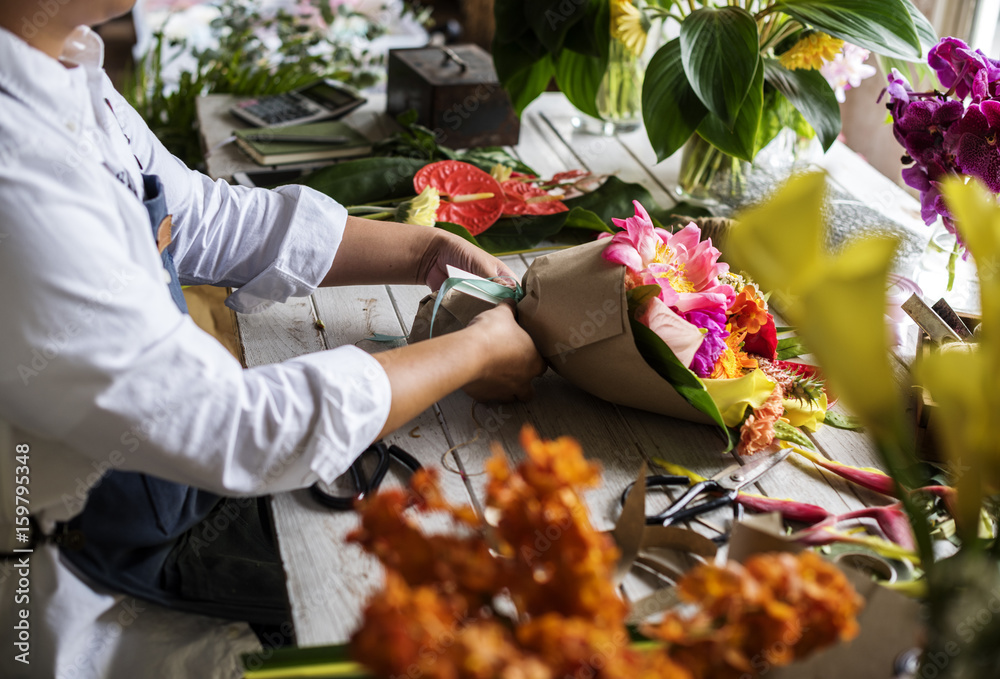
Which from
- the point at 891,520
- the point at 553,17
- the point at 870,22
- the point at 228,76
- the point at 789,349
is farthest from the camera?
the point at 228,76

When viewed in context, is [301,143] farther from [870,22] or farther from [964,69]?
[964,69]

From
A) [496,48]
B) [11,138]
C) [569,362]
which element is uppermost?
[11,138]

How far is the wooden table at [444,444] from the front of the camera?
2.30 ft

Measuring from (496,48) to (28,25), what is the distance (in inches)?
39.7

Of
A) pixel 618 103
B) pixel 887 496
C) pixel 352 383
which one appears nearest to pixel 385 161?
pixel 618 103

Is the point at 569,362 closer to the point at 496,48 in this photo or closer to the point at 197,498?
the point at 197,498

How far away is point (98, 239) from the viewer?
64 cm

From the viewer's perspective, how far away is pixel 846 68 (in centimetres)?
143

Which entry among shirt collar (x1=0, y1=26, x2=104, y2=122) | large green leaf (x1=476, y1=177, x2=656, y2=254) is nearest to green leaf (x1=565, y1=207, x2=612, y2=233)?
large green leaf (x1=476, y1=177, x2=656, y2=254)

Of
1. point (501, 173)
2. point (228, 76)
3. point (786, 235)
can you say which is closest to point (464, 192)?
point (501, 173)

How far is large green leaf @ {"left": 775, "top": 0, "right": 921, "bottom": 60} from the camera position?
1209 mm

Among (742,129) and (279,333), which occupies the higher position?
(742,129)

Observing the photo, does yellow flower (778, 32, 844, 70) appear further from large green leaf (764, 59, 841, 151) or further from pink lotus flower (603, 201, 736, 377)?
pink lotus flower (603, 201, 736, 377)

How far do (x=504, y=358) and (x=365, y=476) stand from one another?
0.18m
